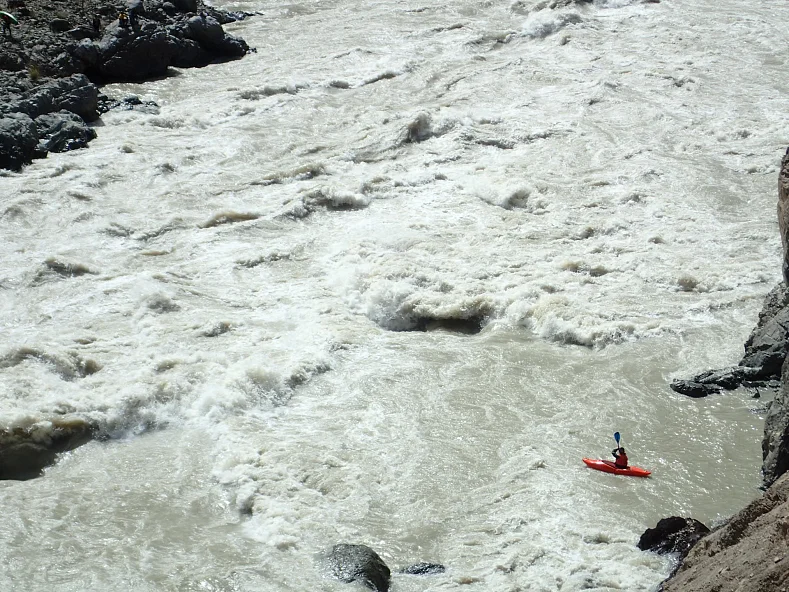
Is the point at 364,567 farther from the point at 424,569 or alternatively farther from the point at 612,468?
the point at 612,468

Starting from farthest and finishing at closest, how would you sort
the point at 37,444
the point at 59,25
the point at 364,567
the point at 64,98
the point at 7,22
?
1. the point at 59,25
2. the point at 7,22
3. the point at 64,98
4. the point at 37,444
5. the point at 364,567

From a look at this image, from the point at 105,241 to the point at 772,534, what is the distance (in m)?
10.3

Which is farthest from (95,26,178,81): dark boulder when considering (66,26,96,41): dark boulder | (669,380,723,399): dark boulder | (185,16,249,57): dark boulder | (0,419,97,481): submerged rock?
(669,380,723,399): dark boulder

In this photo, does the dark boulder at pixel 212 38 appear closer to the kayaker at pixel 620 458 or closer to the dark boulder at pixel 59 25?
the dark boulder at pixel 59 25

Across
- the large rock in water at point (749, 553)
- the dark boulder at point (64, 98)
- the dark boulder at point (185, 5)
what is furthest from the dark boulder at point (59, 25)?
the large rock in water at point (749, 553)

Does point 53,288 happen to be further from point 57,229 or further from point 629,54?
point 629,54

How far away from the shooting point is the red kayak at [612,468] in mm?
7578

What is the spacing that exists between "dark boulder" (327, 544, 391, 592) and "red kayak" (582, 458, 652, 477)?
2217 millimetres

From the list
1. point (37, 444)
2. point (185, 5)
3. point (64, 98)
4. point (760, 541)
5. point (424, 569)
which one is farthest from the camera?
point (185, 5)

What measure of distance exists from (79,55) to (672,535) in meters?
16.2

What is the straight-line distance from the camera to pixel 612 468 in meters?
7.62

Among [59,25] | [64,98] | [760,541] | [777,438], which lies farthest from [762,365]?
[59,25]

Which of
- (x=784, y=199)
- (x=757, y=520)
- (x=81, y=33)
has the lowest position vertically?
(x=757, y=520)

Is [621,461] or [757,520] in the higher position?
[757,520]
